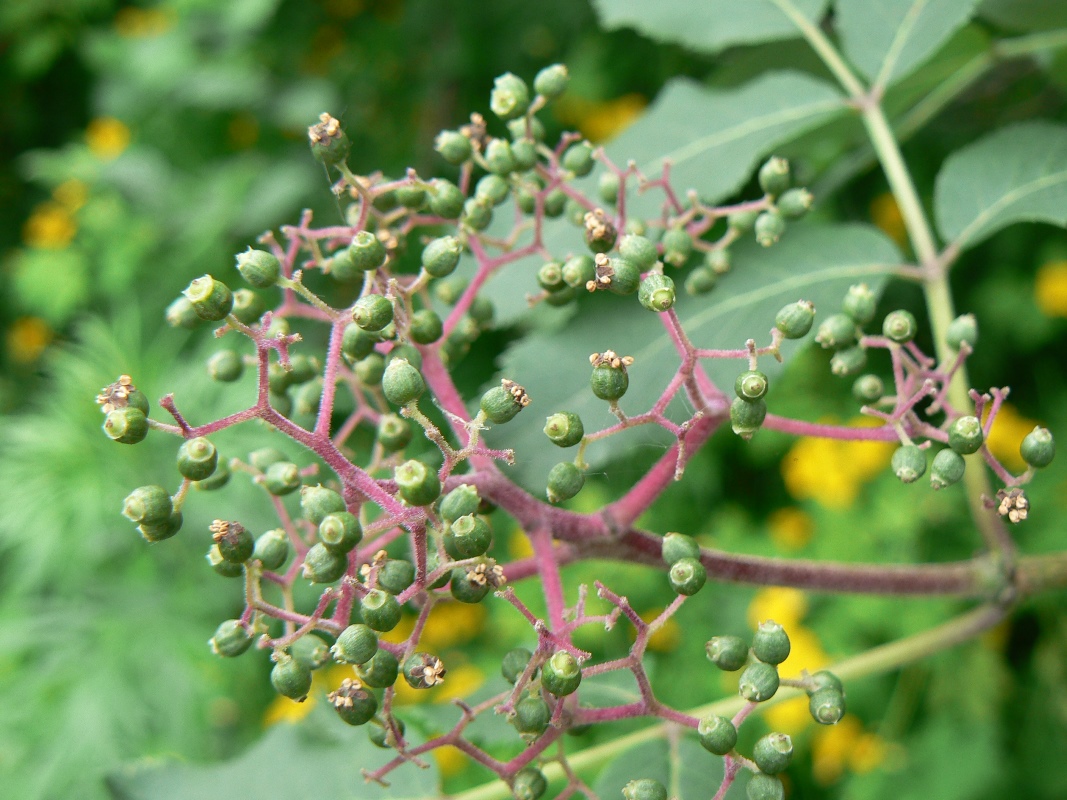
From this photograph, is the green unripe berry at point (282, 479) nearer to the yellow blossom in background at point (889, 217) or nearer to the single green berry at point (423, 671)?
the single green berry at point (423, 671)

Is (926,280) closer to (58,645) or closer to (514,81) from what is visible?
(514,81)

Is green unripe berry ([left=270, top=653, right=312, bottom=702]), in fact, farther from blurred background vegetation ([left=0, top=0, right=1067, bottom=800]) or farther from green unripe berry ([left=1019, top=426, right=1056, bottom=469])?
blurred background vegetation ([left=0, top=0, right=1067, bottom=800])

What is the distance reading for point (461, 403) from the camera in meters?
1.09

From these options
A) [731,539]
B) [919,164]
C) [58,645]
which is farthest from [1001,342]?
[58,645]

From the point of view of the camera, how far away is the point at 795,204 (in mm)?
1230

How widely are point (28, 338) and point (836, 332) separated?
14.8 feet

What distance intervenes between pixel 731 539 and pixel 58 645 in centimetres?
209

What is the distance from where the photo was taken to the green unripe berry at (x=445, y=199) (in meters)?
1.11

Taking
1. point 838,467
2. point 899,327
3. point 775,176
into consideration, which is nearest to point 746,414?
point 899,327

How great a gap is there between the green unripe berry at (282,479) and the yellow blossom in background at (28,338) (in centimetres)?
405

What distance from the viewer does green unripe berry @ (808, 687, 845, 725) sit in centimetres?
91

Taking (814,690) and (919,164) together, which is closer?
(814,690)

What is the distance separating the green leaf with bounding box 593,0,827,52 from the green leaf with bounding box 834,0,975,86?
3.4 inches

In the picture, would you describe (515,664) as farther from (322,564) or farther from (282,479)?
(282,479)
